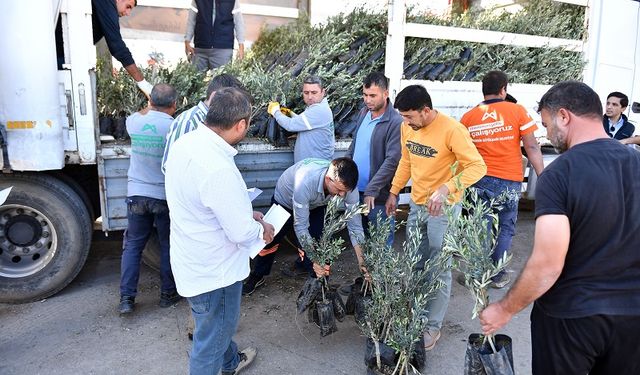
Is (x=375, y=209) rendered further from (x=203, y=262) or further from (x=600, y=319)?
(x=600, y=319)

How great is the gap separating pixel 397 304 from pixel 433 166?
2.95 ft

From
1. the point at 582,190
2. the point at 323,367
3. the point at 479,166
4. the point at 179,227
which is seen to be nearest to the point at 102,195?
the point at 179,227

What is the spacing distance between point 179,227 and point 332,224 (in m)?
1.03

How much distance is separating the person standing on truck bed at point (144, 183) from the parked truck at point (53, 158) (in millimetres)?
268

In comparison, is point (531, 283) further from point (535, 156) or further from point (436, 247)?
point (535, 156)

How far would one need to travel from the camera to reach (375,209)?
379 centimetres

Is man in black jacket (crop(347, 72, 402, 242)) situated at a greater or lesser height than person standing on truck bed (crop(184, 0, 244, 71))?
lesser

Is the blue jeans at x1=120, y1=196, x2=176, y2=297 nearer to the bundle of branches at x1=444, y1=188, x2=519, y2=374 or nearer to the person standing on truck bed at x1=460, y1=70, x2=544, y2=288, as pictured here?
the bundle of branches at x1=444, y1=188, x2=519, y2=374

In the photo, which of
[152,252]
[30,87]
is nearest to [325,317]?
[152,252]

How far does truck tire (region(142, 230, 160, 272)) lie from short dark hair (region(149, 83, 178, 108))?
110 cm

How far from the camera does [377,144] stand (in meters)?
3.74

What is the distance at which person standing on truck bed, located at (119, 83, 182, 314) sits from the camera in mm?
3346

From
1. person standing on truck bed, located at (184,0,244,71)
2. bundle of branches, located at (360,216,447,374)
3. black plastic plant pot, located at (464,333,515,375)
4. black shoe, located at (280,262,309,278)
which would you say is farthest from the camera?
person standing on truck bed, located at (184,0,244,71)

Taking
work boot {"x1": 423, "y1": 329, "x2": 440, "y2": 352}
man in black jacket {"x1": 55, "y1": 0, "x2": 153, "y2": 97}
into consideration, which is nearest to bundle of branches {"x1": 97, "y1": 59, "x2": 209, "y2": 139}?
man in black jacket {"x1": 55, "y1": 0, "x2": 153, "y2": 97}
